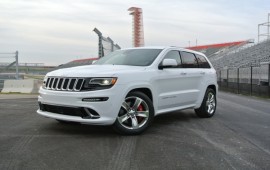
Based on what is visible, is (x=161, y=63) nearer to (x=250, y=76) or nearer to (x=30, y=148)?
(x=30, y=148)

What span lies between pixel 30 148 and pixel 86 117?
1.07 m

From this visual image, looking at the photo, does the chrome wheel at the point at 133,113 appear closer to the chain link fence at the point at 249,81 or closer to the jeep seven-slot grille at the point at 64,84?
the jeep seven-slot grille at the point at 64,84

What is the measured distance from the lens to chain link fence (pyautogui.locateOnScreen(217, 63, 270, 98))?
19.9 m

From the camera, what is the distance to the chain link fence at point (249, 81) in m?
19.9

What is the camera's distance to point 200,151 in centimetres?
542

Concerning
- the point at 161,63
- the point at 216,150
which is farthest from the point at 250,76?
the point at 216,150

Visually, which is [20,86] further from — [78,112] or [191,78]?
[78,112]

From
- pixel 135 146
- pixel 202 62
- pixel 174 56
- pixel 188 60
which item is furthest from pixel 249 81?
pixel 135 146

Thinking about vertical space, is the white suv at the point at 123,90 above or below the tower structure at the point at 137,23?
below

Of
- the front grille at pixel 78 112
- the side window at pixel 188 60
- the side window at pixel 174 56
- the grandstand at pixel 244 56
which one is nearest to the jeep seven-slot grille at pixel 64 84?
the front grille at pixel 78 112

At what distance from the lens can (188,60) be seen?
27.6 ft

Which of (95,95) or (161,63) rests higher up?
(161,63)

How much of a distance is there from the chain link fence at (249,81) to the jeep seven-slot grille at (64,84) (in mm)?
15202

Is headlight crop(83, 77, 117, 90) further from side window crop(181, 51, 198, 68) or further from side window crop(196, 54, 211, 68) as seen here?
side window crop(196, 54, 211, 68)
